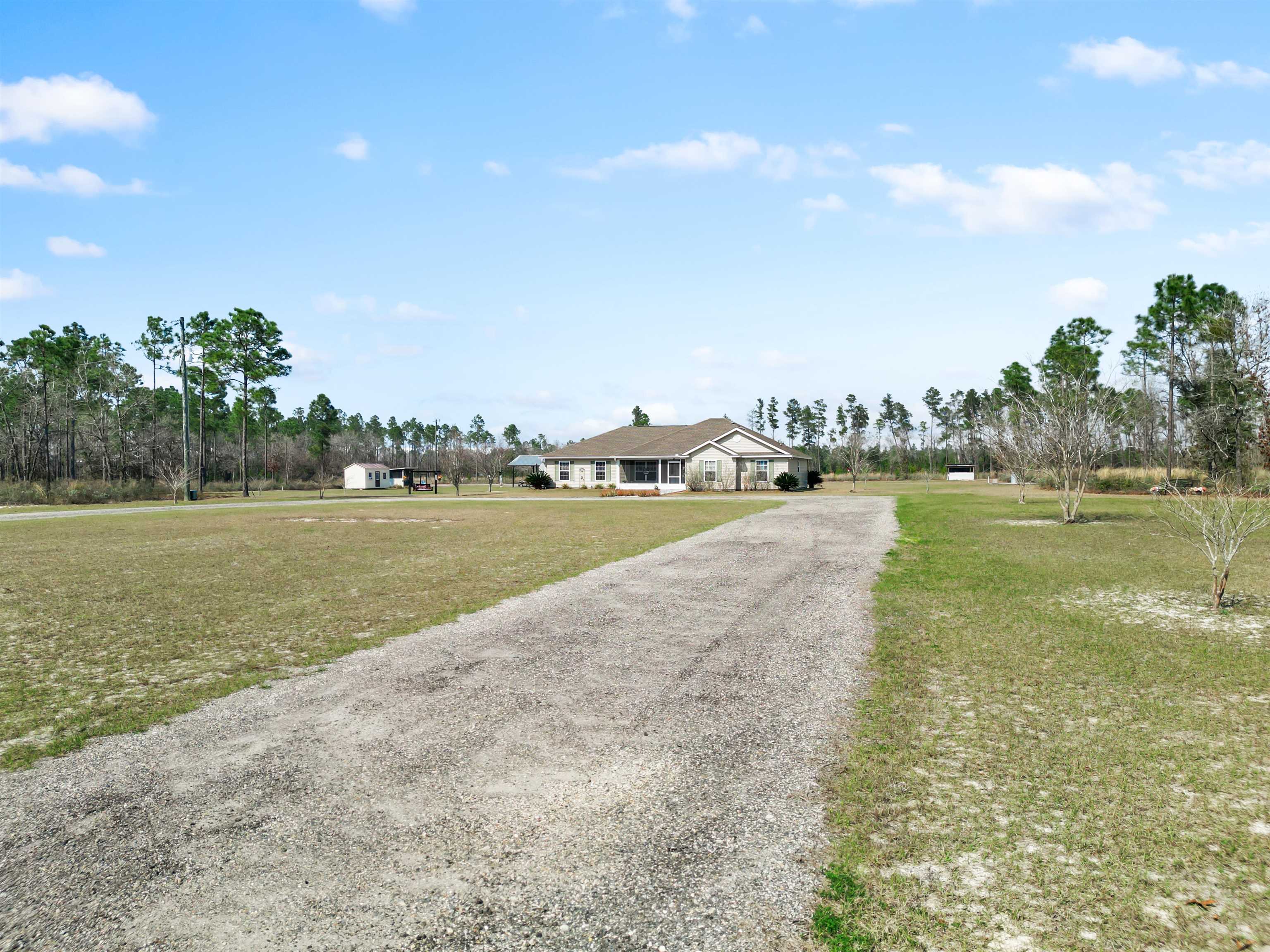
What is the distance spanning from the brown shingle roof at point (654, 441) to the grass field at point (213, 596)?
28.0 meters

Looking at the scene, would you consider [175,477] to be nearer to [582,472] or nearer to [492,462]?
[582,472]

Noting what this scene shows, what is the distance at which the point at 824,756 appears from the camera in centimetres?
477

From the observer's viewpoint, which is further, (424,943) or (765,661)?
(765,661)

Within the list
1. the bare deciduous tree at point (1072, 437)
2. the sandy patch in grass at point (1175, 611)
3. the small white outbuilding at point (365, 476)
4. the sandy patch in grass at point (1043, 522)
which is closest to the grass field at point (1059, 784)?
the sandy patch in grass at point (1175, 611)

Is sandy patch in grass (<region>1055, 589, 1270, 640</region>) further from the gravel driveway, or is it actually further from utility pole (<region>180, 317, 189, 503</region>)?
utility pole (<region>180, 317, 189, 503</region>)

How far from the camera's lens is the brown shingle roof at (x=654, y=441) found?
51.8m

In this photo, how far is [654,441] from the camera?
55.5m

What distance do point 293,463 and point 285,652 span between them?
83817mm

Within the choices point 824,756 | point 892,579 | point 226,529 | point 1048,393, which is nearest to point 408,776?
point 824,756

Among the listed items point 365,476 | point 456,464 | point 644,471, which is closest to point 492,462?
point 456,464

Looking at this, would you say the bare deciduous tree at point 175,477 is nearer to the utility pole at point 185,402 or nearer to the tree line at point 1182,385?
the utility pole at point 185,402

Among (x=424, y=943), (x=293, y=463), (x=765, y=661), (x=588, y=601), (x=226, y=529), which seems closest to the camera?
(x=424, y=943)

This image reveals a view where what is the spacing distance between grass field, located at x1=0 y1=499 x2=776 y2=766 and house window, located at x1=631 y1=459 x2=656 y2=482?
2740 centimetres

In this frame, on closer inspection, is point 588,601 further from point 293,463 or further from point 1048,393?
point 293,463
